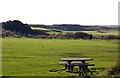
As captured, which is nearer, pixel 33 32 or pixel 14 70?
pixel 14 70

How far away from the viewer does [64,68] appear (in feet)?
105

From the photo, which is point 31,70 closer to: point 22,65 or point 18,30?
point 22,65

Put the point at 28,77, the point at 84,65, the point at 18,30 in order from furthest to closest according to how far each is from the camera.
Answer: the point at 18,30 < the point at 84,65 < the point at 28,77

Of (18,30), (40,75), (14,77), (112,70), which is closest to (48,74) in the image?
(40,75)

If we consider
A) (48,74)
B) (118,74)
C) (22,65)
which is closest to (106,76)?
(118,74)

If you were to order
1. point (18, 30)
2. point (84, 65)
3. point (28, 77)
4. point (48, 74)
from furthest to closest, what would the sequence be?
1. point (18, 30)
2. point (84, 65)
3. point (48, 74)
4. point (28, 77)

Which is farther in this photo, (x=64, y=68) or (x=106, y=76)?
(x=64, y=68)

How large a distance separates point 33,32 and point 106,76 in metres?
142

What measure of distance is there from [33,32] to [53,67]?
13469 cm

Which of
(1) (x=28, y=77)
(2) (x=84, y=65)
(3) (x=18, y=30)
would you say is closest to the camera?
(1) (x=28, y=77)

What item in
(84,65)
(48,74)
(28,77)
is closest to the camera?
(28,77)

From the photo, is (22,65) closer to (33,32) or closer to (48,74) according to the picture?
(48,74)

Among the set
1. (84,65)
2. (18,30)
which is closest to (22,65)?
(84,65)

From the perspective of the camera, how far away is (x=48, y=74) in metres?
27.9
